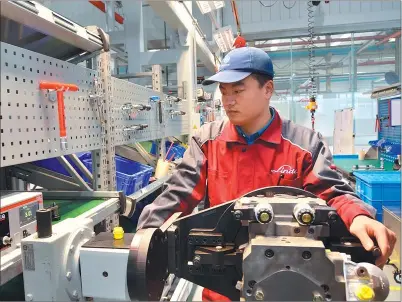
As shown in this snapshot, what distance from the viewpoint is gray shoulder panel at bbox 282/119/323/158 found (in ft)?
4.44

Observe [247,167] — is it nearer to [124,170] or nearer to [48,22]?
[48,22]

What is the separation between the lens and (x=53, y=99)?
3.52 feet

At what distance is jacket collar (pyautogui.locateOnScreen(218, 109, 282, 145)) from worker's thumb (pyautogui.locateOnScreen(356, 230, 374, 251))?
2.10 feet

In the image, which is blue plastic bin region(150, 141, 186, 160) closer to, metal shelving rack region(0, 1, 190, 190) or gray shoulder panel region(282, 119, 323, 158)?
metal shelving rack region(0, 1, 190, 190)

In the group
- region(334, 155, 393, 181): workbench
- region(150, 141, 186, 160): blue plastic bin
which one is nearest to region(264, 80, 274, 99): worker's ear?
region(150, 141, 186, 160): blue plastic bin

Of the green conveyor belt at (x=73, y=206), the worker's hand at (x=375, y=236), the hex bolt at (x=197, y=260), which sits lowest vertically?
the green conveyor belt at (x=73, y=206)

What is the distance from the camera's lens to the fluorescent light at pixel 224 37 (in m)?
3.48

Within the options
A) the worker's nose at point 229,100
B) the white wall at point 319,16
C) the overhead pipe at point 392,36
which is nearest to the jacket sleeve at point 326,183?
the worker's nose at point 229,100

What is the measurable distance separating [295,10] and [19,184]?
5.29 m

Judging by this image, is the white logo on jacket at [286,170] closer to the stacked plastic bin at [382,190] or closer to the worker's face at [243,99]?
the worker's face at [243,99]

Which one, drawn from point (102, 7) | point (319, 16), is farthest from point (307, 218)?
point (319, 16)

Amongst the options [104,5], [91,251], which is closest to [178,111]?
[104,5]

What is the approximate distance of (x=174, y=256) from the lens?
30.5 inches

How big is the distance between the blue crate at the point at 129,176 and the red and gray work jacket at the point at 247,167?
55cm
